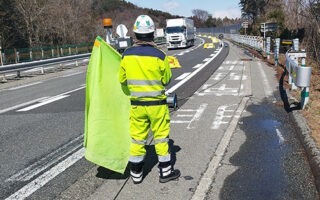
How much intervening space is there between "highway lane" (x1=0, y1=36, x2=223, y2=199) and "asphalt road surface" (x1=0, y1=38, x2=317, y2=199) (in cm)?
1

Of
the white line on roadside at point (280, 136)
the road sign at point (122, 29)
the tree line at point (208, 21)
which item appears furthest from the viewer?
the tree line at point (208, 21)

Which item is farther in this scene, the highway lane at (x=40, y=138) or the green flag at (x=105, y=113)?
the highway lane at (x=40, y=138)

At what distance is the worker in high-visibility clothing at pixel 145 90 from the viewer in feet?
11.3

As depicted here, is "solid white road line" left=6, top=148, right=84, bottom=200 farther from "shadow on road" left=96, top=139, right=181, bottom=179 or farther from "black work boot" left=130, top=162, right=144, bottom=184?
"black work boot" left=130, top=162, right=144, bottom=184

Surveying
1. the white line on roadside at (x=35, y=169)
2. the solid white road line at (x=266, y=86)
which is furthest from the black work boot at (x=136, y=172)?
the solid white road line at (x=266, y=86)

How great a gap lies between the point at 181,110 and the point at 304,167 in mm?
3555

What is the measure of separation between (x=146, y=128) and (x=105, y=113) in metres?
0.55

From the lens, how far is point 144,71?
3422 mm

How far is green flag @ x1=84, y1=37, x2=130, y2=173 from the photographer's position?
12.1ft

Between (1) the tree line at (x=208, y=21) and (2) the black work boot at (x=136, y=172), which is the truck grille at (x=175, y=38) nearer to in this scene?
(2) the black work boot at (x=136, y=172)

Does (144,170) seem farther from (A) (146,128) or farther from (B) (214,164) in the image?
(B) (214,164)

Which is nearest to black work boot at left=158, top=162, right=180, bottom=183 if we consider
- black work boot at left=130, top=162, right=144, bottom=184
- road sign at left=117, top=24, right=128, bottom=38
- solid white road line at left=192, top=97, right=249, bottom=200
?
black work boot at left=130, top=162, right=144, bottom=184

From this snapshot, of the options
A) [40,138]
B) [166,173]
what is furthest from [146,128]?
[40,138]

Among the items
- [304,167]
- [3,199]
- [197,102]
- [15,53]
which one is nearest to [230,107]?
[197,102]
